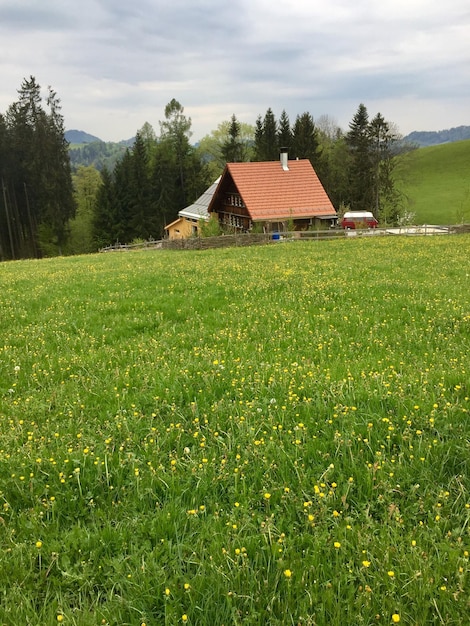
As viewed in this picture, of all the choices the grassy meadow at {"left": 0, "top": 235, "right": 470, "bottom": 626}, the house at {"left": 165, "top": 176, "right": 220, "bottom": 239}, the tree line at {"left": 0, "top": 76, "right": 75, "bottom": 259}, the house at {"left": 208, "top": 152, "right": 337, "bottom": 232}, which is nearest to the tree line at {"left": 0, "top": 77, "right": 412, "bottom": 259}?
the tree line at {"left": 0, "top": 76, "right": 75, "bottom": 259}

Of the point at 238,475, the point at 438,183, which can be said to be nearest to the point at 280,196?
the point at 238,475

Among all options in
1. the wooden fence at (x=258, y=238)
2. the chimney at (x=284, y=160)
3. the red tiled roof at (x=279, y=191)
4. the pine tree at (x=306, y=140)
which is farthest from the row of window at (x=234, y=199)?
the pine tree at (x=306, y=140)

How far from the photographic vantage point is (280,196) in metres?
45.5

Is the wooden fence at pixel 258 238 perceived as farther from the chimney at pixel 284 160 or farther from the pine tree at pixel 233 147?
the pine tree at pixel 233 147

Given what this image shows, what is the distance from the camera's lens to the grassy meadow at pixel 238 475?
2895 mm

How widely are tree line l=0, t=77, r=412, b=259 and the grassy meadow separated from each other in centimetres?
5410

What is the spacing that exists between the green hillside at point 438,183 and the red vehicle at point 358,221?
11418 mm

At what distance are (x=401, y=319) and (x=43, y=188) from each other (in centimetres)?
6453

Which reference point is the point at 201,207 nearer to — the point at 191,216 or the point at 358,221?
the point at 191,216

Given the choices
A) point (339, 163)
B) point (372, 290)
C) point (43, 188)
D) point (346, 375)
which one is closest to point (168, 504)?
point (346, 375)

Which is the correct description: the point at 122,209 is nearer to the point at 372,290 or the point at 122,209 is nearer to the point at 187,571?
the point at 372,290

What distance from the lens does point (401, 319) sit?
8648 mm

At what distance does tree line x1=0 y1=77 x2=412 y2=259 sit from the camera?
61.8m

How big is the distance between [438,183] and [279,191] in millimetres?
64676
